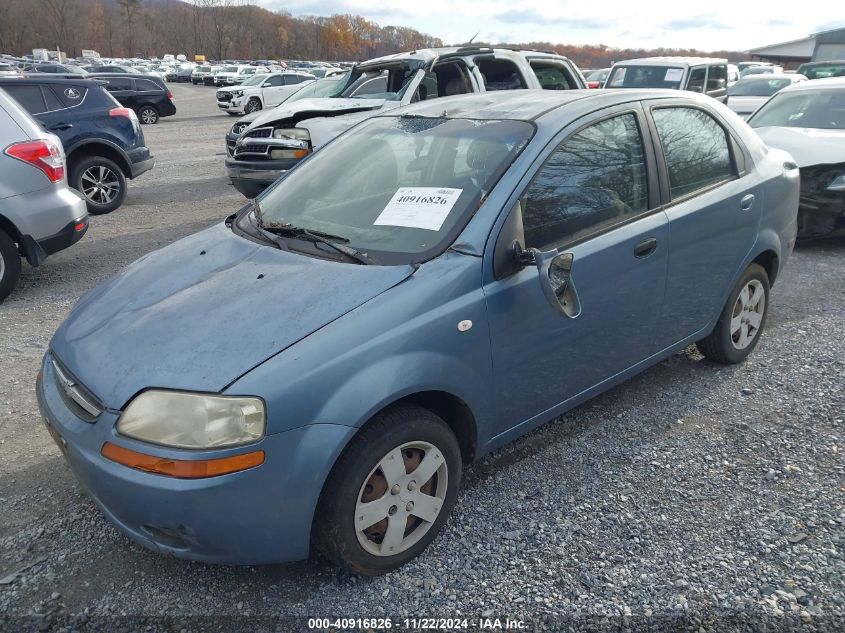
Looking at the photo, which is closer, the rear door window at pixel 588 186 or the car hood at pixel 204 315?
the car hood at pixel 204 315

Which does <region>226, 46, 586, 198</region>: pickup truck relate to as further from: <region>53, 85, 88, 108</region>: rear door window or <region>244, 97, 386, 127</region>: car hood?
<region>53, 85, 88, 108</region>: rear door window

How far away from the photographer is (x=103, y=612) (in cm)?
241

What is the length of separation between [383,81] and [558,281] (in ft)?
22.6

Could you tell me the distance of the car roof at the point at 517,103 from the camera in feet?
10.7

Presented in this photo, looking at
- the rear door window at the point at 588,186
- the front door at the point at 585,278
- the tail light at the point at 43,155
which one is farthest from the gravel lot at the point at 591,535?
the tail light at the point at 43,155

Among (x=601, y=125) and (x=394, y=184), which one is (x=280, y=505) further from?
(x=601, y=125)

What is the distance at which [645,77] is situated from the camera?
13.8m

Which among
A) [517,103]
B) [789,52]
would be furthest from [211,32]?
[517,103]

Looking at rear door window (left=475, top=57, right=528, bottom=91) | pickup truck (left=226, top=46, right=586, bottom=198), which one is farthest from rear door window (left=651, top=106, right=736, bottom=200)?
rear door window (left=475, top=57, right=528, bottom=91)

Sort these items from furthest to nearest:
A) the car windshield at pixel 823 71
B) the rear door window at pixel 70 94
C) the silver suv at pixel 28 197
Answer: the car windshield at pixel 823 71
the rear door window at pixel 70 94
the silver suv at pixel 28 197

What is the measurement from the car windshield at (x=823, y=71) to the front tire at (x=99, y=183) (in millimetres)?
21112

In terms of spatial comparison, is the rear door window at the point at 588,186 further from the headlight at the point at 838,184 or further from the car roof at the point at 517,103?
the headlight at the point at 838,184

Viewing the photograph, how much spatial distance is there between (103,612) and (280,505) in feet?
2.66

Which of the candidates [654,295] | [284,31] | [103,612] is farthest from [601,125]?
[284,31]
